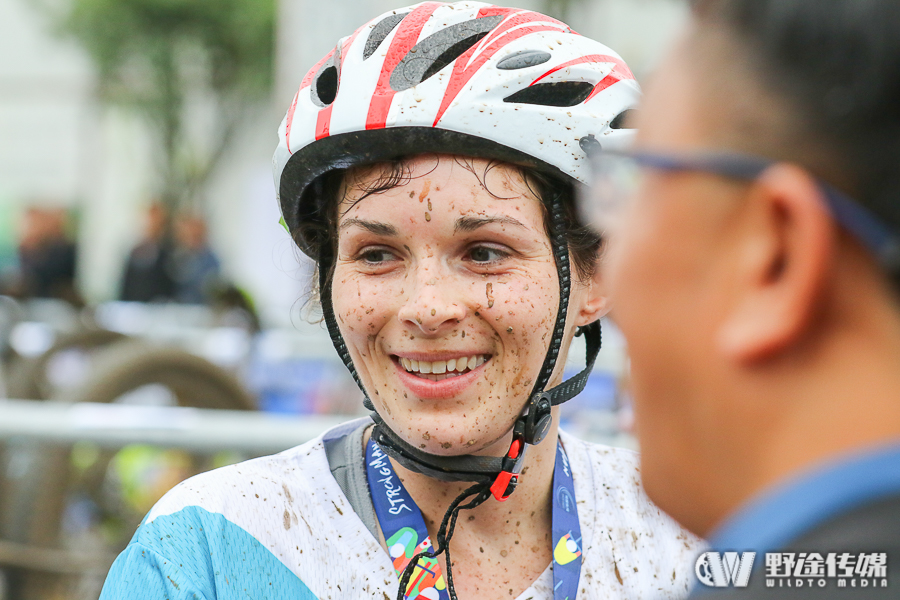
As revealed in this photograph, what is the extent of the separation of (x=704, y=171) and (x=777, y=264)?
12 cm

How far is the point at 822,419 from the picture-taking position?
923 mm

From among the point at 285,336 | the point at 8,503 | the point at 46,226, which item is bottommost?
the point at 8,503

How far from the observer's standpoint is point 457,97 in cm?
210

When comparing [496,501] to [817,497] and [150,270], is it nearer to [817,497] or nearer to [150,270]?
[817,497]

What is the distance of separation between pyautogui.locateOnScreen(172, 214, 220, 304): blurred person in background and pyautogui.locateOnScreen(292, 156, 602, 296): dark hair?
9.23 metres

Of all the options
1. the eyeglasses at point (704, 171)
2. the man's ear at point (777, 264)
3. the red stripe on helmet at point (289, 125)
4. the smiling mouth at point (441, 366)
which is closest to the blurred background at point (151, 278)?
the eyeglasses at point (704, 171)

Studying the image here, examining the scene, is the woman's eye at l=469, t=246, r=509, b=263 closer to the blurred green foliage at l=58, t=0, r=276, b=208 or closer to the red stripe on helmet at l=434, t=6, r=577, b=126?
the red stripe on helmet at l=434, t=6, r=577, b=126

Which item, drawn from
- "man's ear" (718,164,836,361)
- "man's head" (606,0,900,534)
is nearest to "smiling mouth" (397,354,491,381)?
"man's head" (606,0,900,534)

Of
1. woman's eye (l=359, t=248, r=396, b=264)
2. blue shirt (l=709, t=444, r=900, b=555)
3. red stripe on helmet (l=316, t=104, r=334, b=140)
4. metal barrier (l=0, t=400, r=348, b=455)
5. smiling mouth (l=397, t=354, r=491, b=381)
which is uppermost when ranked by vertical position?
red stripe on helmet (l=316, t=104, r=334, b=140)

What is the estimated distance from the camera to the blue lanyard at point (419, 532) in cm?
196

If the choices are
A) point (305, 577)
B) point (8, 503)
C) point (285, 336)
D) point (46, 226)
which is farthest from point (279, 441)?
point (46, 226)

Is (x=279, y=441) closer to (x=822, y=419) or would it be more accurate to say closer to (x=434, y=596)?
(x=434, y=596)

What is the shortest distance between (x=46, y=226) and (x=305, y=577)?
445 inches

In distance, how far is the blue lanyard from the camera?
6.42 ft
